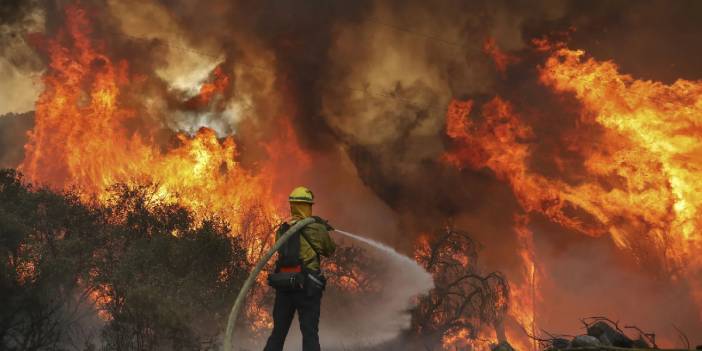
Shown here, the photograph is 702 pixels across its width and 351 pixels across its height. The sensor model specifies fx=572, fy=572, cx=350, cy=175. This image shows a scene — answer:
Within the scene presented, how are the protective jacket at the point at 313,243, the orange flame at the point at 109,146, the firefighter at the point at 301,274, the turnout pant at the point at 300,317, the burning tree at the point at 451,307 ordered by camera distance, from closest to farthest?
the turnout pant at the point at 300,317
the firefighter at the point at 301,274
the protective jacket at the point at 313,243
the burning tree at the point at 451,307
the orange flame at the point at 109,146

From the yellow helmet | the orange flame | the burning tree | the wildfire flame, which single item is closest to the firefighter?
the yellow helmet

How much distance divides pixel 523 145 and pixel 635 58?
6.08 m

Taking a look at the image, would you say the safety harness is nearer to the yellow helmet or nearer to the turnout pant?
the turnout pant

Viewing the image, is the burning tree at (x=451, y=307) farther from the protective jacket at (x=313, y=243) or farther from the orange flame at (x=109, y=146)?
the protective jacket at (x=313, y=243)

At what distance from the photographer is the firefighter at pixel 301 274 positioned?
798cm

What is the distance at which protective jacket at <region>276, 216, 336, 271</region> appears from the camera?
8.09m

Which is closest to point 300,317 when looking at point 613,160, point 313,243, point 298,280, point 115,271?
point 298,280

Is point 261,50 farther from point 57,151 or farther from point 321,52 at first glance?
point 57,151

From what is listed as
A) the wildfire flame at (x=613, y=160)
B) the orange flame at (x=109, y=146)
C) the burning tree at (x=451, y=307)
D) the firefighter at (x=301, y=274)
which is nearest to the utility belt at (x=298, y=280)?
the firefighter at (x=301, y=274)

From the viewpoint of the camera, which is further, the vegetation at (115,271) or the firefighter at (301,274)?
the vegetation at (115,271)

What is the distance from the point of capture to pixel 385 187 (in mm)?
33469

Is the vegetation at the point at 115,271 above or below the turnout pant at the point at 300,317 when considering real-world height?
above

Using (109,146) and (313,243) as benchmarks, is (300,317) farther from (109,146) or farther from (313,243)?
(109,146)

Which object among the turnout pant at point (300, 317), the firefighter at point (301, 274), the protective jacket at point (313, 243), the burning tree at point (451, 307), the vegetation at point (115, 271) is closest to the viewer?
the turnout pant at point (300, 317)
